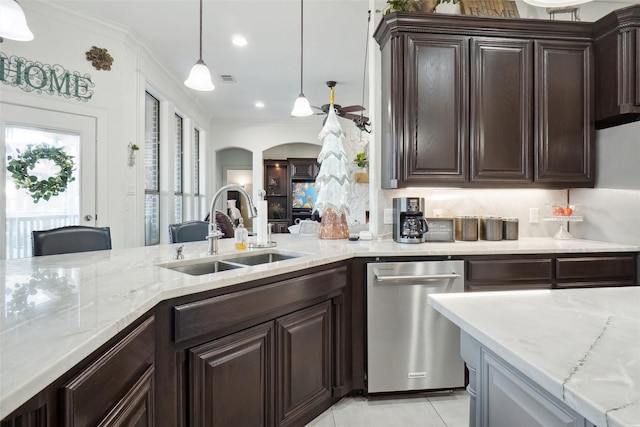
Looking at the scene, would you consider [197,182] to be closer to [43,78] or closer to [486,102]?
[43,78]

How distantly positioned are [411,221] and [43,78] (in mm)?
3650

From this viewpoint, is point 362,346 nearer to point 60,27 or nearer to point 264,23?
point 264,23

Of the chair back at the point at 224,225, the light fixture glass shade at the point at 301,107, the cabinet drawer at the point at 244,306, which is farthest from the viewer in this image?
the chair back at the point at 224,225

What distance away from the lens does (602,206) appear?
9.00 ft

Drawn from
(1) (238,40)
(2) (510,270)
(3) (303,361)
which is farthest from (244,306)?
(1) (238,40)

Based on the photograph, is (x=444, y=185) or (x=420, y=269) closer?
(x=420, y=269)

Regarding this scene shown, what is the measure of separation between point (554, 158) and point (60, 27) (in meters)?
4.62

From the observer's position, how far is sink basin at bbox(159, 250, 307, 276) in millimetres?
1771

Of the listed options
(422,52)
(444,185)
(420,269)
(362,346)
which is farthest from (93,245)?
Result: (422,52)

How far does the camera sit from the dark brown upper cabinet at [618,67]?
Result: 97.1 inches

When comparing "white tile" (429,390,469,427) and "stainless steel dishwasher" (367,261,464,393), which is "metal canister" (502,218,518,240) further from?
"white tile" (429,390,469,427)

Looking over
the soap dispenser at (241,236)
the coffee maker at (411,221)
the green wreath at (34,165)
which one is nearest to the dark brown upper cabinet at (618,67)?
the coffee maker at (411,221)

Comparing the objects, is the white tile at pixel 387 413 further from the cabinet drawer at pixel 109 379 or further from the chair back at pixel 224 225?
the chair back at pixel 224 225

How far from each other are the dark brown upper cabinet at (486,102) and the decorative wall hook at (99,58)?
3.00 m
